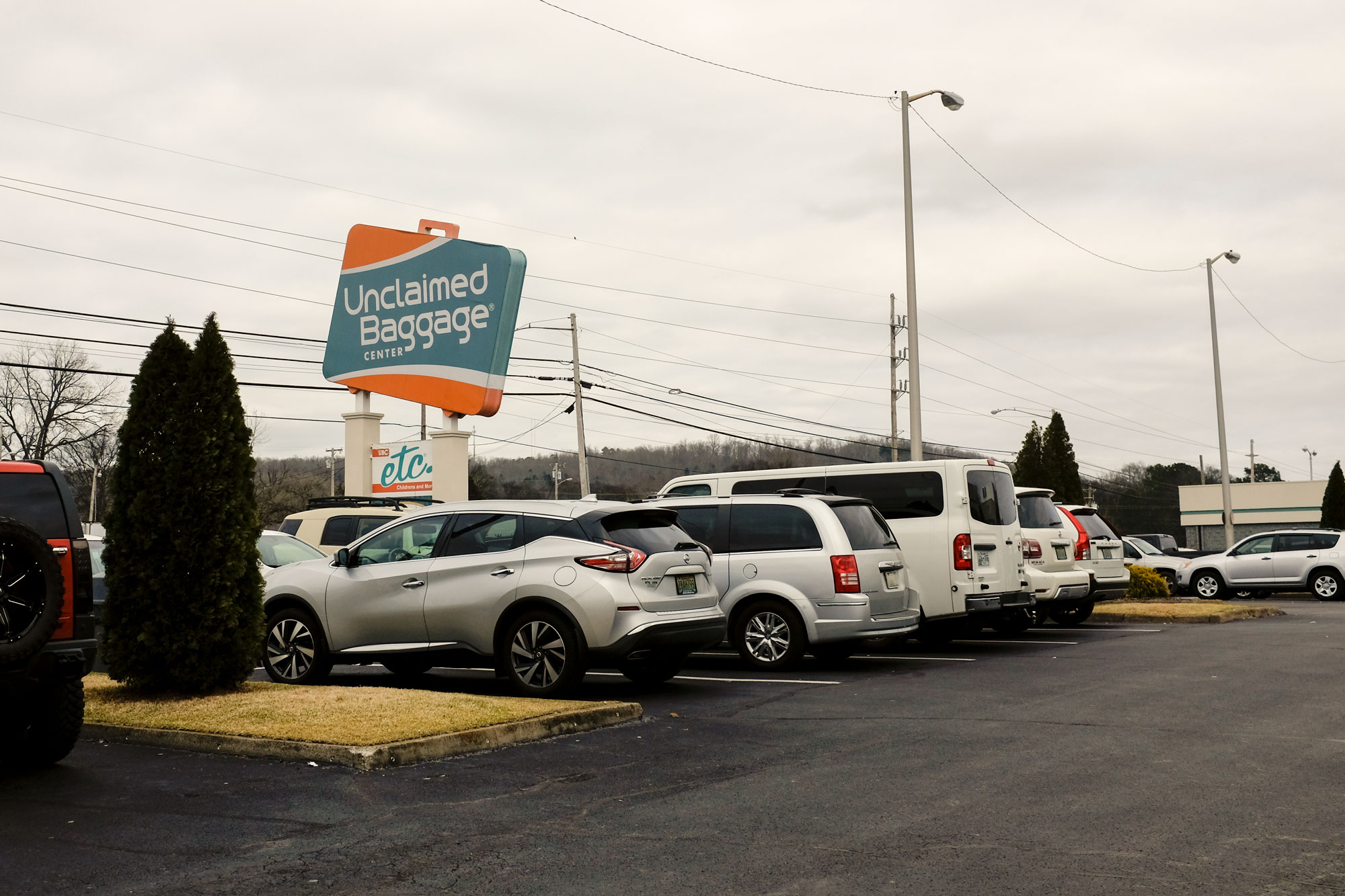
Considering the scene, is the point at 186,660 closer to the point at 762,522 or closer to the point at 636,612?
the point at 636,612

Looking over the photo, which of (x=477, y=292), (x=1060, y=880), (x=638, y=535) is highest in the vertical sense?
(x=477, y=292)

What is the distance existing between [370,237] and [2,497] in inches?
824

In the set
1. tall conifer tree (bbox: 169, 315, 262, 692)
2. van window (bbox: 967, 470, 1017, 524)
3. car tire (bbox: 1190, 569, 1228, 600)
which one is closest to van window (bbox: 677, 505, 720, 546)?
van window (bbox: 967, 470, 1017, 524)

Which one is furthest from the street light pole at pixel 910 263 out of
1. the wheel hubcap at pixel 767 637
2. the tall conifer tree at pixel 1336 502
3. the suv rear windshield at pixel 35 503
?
the tall conifer tree at pixel 1336 502

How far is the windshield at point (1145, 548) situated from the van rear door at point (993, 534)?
16.8 m

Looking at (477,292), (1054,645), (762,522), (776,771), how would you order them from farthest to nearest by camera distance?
(477,292) < (1054,645) < (762,522) < (776,771)

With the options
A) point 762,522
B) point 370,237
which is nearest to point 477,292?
point 370,237

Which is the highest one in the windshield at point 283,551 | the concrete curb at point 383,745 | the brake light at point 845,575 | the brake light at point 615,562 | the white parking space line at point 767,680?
the windshield at point 283,551

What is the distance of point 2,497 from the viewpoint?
764cm

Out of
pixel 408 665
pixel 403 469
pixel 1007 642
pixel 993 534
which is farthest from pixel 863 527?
pixel 403 469

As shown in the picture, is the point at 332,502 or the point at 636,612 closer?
the point at 636,612

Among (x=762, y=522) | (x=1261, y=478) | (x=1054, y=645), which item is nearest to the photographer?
(x=762, y=522)

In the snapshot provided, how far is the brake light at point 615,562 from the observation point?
1054 centimetres

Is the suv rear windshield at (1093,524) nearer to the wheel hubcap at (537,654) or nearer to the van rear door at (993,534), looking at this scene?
the van rear door at (993,534)
